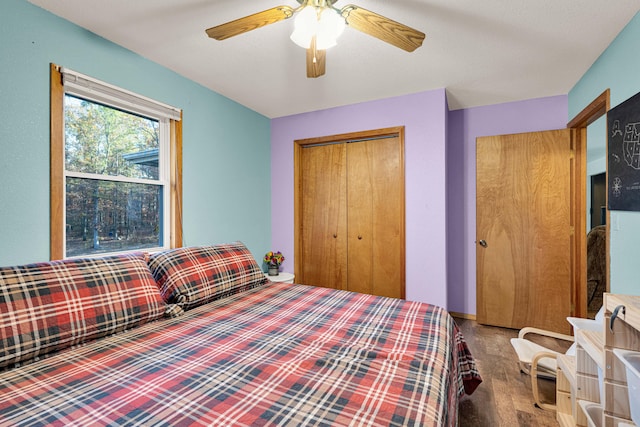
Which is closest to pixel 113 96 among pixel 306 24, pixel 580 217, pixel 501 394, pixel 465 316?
pixel 306 24

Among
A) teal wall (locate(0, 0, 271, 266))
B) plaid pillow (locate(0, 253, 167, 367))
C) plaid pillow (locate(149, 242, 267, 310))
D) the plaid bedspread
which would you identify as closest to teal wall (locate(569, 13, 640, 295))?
the plaid bedspread

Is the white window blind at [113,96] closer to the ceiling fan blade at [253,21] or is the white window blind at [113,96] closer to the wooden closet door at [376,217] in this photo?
the ceiling fan blade at [253,21]

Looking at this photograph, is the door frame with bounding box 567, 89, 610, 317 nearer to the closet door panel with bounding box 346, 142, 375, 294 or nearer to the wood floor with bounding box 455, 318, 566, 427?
the wood floor with bounding box 455, 318, 566, 427

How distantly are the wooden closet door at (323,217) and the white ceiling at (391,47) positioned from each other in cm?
75

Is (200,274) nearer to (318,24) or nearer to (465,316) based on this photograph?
(318,24)

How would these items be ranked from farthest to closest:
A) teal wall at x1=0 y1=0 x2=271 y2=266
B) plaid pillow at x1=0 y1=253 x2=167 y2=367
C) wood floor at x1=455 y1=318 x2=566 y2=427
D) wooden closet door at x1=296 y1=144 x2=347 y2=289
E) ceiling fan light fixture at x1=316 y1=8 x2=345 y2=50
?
wooden closet door at x1=296 y1=144 x2=347 y2=289 → wood floor at x1=455 y1=318 x2=566 y2=427 → teal wall at x1=0 y1=0 x2=271 y2=266 → ceiling fan light fixture at x1=316 y1=8 x2=345 y2=50 → plaid pillow at x1=0 y1=253 x2=167 y2=367

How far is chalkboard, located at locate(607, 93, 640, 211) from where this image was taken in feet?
5.61

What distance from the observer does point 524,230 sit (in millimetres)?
3000

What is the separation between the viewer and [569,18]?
5.79 ft

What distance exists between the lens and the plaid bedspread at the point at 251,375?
33.1 inches

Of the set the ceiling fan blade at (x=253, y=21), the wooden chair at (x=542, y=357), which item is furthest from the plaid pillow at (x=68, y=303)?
the wooden chair at (x=542, y=357)

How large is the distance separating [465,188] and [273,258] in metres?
2.42

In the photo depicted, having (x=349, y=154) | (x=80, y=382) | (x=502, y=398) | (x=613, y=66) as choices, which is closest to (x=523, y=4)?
(x=613, y=66)

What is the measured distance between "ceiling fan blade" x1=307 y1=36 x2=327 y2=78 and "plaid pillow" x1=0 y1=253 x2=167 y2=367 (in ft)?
5.16
